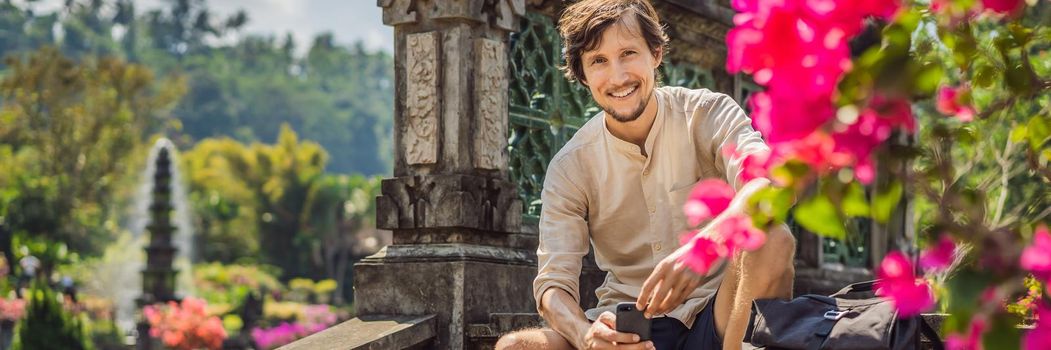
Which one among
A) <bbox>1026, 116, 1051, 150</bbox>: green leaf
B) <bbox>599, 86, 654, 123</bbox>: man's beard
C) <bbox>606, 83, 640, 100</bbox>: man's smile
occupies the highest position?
<bbox>606, 83, 640, 100</bbox>: man's smile

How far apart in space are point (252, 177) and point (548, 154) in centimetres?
5703

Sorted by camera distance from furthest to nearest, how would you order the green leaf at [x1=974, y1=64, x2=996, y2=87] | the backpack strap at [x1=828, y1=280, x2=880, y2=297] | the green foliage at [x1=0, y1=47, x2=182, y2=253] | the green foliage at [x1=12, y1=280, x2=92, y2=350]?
the green foliage at [x1=0, y1=47, x2=182, y2=253] < the green foliage at [x1=12, y1=280, x2=92, y2=350] < the backpack strap at [x1=828, y1=280, x2=880, y2=297] < the green leaf at [x1=974, y1=64, x2=996, y2=87]

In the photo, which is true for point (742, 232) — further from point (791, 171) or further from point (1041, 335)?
point (1041, 335)

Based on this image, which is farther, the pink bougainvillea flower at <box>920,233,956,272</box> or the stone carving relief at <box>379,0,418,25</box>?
the stone carving relief at <box>379,0,418,25</box>

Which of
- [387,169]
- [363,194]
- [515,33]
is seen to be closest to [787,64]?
[515,33]

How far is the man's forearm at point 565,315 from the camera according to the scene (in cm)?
420

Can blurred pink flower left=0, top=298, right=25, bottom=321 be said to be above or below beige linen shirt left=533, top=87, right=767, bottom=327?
below

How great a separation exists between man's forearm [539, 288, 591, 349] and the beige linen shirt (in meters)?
0.04

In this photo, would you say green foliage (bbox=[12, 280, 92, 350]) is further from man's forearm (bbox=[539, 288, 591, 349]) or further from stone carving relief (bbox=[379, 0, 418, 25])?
man's forearm (bbox=[539, 288, 591, 349])

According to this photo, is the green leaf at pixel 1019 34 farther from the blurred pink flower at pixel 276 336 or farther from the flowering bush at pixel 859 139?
the blurred pink flower at pixel 276 336

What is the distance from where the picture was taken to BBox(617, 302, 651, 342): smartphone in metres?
3.91

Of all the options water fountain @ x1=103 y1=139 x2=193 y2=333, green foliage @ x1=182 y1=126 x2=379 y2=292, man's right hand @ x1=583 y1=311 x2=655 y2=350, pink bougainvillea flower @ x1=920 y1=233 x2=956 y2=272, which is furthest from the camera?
green foliage @ x1=182 y1=126 x2=379 y2=292

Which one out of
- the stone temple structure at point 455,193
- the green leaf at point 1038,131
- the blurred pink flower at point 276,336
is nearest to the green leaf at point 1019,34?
the green leaf at point 1038,131

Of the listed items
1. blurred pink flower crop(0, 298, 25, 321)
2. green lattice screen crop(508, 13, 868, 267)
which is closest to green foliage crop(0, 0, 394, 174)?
blurred pink flower crop(0, 298, 25, 321)
